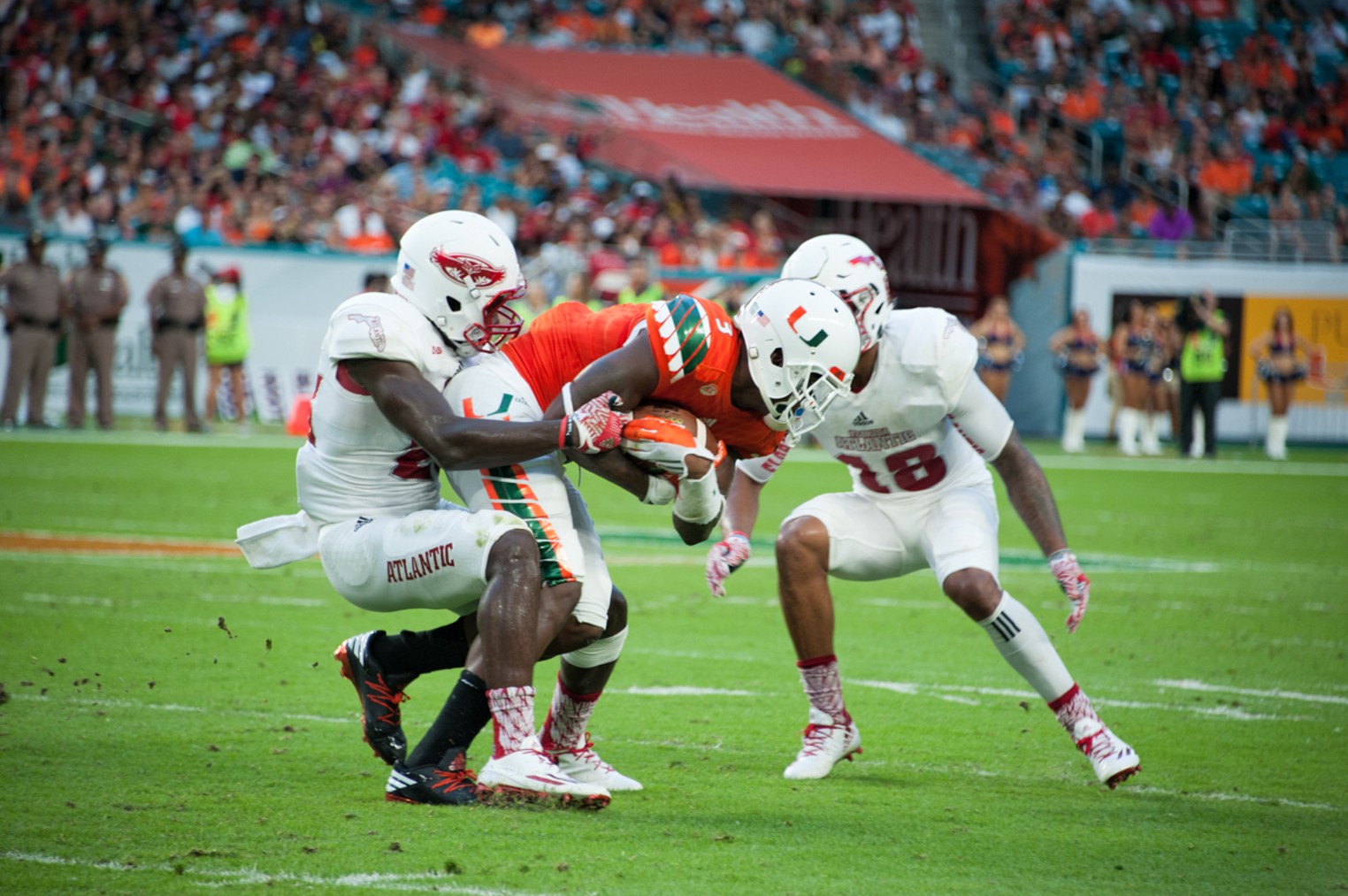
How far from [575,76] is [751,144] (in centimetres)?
317

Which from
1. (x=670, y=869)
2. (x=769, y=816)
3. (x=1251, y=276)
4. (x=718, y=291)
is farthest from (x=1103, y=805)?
(x=1251, y=276)

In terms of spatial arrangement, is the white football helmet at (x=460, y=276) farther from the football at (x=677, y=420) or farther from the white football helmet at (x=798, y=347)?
the white football helmet at (x=798, y=347)

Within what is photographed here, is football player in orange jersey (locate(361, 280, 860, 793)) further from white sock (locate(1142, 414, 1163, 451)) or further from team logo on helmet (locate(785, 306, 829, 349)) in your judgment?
white sock (locate(1142, 414, 1163, 451))

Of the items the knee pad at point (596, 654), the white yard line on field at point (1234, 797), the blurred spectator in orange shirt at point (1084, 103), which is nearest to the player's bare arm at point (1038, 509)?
the white yard line on field at point (1234, 797)

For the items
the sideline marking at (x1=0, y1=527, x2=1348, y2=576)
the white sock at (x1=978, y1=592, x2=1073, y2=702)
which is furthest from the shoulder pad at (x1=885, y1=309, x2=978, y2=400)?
the sideline marking at (x1=0, y1=527, x2=1348, y2=576)

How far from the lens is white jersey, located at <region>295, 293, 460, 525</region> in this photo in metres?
4.21

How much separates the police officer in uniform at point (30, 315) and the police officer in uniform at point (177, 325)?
1062 millimetres

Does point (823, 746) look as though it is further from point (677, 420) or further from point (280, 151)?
point (280, 151)

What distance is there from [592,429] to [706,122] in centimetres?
2252

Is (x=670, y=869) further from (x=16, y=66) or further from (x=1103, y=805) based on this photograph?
(x=16, y=66)

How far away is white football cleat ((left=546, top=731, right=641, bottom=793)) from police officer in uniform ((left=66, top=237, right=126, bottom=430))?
14.4 metres

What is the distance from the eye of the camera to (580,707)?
461 centimetres

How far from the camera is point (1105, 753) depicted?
4.66 metres

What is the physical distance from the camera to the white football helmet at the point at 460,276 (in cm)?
437
